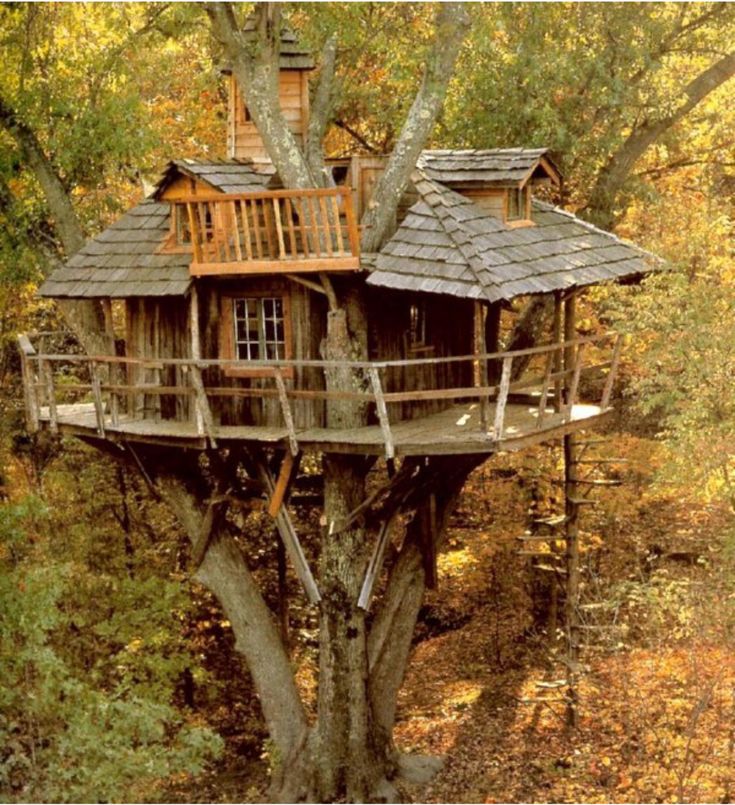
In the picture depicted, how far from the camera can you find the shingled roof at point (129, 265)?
54.2 feet

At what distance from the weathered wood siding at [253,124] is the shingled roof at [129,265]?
5.24 feet

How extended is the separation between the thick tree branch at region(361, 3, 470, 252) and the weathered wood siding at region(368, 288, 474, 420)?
2.97ft

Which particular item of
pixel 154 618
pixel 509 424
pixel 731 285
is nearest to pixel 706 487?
pixel 731 285

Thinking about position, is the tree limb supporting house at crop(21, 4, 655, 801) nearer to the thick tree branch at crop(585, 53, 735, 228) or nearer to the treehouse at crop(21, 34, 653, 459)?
the treehouse at crop(21, 34, 653, 459)

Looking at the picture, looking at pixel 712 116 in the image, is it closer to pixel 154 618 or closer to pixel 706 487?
pixel 706 487

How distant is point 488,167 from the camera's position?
16.8 meters

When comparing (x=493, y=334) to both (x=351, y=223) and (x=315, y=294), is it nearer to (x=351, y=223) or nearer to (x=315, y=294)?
(x=315, y=294)

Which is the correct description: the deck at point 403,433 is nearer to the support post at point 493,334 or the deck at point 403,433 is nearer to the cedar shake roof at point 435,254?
the support post at point 493,334

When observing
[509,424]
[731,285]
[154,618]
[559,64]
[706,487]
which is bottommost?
[154,618]

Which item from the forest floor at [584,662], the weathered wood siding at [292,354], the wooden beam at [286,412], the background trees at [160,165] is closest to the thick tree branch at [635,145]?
the background trees at [160,165]

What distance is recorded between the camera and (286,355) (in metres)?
16.6

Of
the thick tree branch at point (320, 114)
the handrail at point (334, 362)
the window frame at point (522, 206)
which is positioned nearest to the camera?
the handrail at point (334, 362)

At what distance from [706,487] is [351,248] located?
7817 millimetres

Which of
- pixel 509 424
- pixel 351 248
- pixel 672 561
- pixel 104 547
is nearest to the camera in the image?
pixel 351 248
